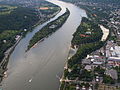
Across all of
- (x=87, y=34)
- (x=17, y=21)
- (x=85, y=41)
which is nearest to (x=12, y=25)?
(x=17, y=21)

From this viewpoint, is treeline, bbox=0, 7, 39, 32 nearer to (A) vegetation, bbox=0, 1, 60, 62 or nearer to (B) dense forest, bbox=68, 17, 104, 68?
(A) vegetation, bbox=0, 1, 60, 62

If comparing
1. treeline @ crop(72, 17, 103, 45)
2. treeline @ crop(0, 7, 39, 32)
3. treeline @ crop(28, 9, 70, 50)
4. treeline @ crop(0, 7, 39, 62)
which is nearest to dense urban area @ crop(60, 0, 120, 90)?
treeline @ crop(72, 17, 103, 45)

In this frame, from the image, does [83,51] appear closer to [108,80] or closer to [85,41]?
[85,41]

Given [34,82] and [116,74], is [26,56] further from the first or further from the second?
[116,74]

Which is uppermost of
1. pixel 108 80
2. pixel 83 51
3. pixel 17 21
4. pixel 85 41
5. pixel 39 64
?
pixel 83 51

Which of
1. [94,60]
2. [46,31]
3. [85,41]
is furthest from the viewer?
[46,31]

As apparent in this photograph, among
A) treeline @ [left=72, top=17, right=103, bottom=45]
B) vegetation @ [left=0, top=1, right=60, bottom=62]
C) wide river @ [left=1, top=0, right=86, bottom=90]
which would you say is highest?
treeline @ [left=72, top=17, right=103, bottom=45]

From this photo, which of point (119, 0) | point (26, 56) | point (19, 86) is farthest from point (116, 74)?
point (119, 0)
